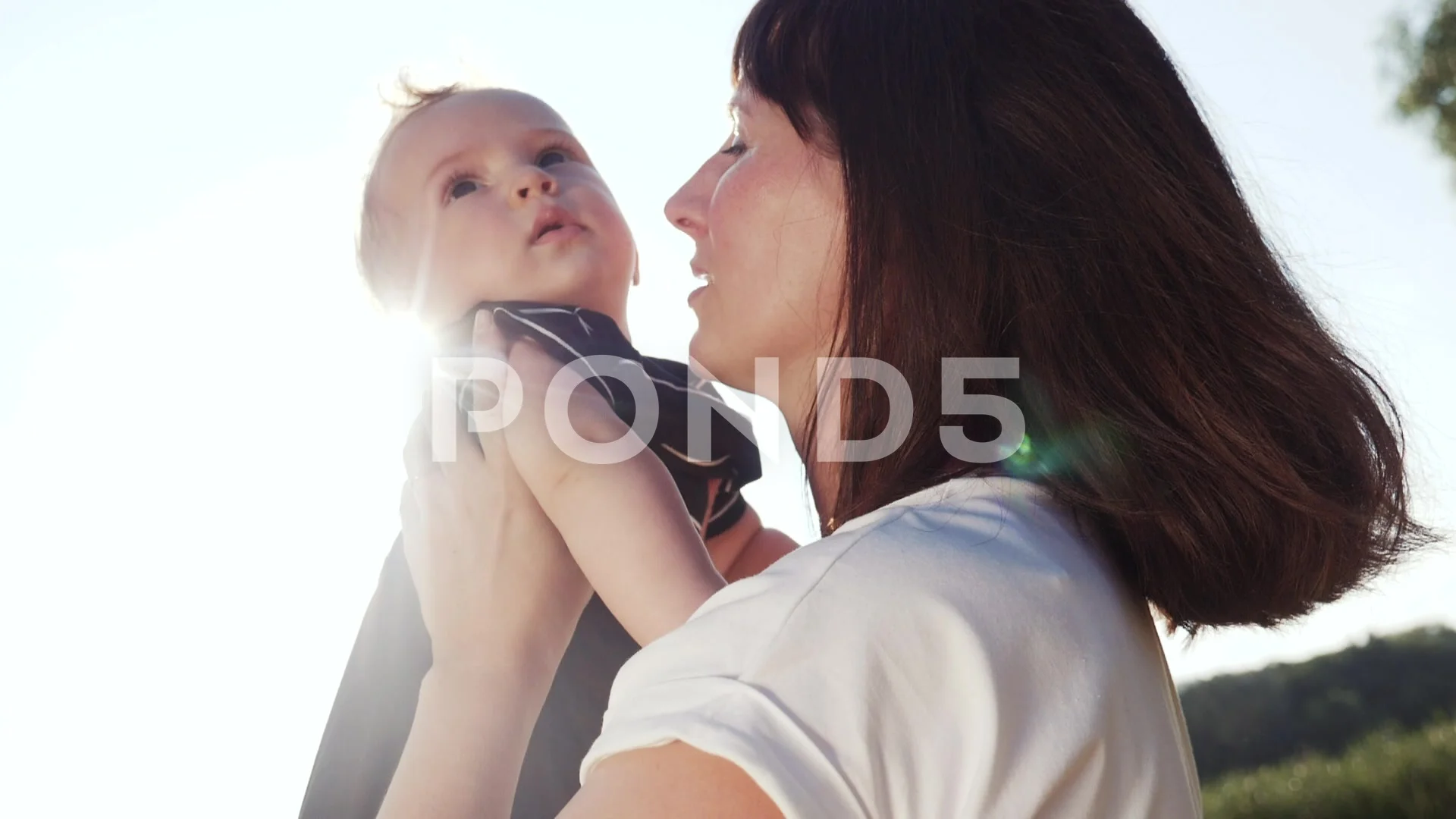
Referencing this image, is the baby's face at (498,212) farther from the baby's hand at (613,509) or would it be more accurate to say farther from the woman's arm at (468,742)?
the woman's arm at (468,742)

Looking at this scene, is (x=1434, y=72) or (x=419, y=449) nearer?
(x=419, y=449)

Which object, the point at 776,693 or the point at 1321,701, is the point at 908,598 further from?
the point at 1321,701

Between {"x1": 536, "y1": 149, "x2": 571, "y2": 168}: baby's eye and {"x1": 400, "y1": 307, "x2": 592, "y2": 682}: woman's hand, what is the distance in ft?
0.72

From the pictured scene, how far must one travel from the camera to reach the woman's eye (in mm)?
1532

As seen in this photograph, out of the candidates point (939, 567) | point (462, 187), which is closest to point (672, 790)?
point (939, 567)

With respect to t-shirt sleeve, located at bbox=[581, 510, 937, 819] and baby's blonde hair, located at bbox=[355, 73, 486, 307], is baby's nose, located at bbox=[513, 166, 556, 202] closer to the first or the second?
baby's blonde hair, located at bbox=[355, 73, 486, 307]

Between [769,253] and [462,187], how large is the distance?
A: 0.59m

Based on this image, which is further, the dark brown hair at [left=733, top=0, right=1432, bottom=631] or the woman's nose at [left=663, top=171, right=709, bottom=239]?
the woman's nose at [left=663, top=171, right=709, bottom=239]

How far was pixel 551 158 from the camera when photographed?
1569 millimetres

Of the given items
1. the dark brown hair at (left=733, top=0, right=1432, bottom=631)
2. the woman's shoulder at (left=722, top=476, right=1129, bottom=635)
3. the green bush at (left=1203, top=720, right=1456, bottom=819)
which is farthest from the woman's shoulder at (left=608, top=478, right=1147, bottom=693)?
the green bush at (left=1203, top=720, right=1456, bottom=819)

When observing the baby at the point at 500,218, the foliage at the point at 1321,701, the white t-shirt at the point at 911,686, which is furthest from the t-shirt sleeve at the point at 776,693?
the foliage at the point at 1321,701

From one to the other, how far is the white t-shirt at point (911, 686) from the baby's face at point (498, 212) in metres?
0.80

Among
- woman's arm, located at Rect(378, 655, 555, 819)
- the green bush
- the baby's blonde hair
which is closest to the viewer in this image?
woman's arm, located at Rect(378, 655, 555, 819)

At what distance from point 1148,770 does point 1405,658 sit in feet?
13.2
